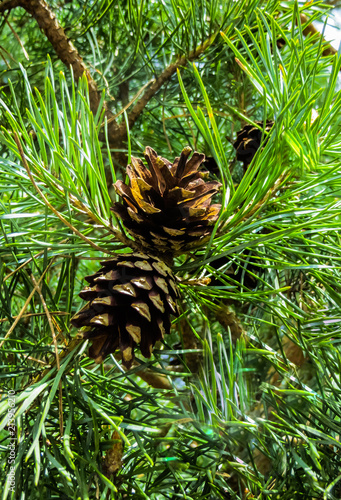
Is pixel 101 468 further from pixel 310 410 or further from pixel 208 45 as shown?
pixel 208 45

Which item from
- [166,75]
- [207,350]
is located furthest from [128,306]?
[166,75]

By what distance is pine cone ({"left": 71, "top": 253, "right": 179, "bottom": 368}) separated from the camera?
26 centimetres

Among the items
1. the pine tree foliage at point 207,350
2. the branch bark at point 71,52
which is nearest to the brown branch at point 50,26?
the branch bark at point 71,52

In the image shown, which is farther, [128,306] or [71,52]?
[71,52]

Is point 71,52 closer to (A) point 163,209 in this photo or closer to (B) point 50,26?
(B) point 50,26

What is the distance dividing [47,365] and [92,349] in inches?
3.1

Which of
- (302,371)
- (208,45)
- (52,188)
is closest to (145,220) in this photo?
(52,188)

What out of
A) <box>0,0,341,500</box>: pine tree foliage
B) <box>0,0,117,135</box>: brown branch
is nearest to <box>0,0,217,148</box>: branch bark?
<box>0,0,117,135</box>: brown branch

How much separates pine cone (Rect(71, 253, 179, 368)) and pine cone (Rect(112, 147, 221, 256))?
0.07 feet

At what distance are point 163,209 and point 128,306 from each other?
0.06 meters

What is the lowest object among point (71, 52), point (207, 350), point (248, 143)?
point (207, 350)

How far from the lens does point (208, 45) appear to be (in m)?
0.49

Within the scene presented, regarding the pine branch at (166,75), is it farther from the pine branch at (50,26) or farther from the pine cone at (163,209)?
the pine cone at (163,209)

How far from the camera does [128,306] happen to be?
0.28m
